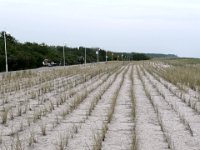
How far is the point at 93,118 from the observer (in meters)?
10.1

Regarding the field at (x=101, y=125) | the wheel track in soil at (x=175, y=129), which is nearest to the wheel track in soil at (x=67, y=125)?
the field at (x=101, y=125)

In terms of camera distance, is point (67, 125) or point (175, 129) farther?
point (67, 125)

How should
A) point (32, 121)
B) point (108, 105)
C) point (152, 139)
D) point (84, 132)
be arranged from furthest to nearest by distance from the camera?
point (108, 105) < point (32, 121) < point (84, 132) < point (152, 139)

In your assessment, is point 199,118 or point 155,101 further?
point 155,101

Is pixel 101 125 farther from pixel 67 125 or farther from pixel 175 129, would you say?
pixel 175 129

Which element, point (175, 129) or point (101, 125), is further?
point (101, 125)

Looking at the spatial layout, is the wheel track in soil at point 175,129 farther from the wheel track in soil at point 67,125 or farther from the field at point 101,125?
the wheel track in soil at point 67,125

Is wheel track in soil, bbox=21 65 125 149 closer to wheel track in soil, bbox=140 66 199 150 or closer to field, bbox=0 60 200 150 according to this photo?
field, bbox=0 60 200 150

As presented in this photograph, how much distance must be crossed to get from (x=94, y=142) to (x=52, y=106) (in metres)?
4.86

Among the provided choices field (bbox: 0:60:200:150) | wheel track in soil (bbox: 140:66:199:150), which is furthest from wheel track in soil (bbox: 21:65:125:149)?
wheel track in soil (bbox: 140:66:199:150)

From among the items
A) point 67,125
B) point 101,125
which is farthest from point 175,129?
point 67,125

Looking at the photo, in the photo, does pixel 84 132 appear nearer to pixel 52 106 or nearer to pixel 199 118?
pixel 199 118

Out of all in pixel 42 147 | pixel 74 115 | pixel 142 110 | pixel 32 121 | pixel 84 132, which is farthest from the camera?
pixel 142 110

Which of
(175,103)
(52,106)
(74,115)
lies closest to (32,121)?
(74,115)
